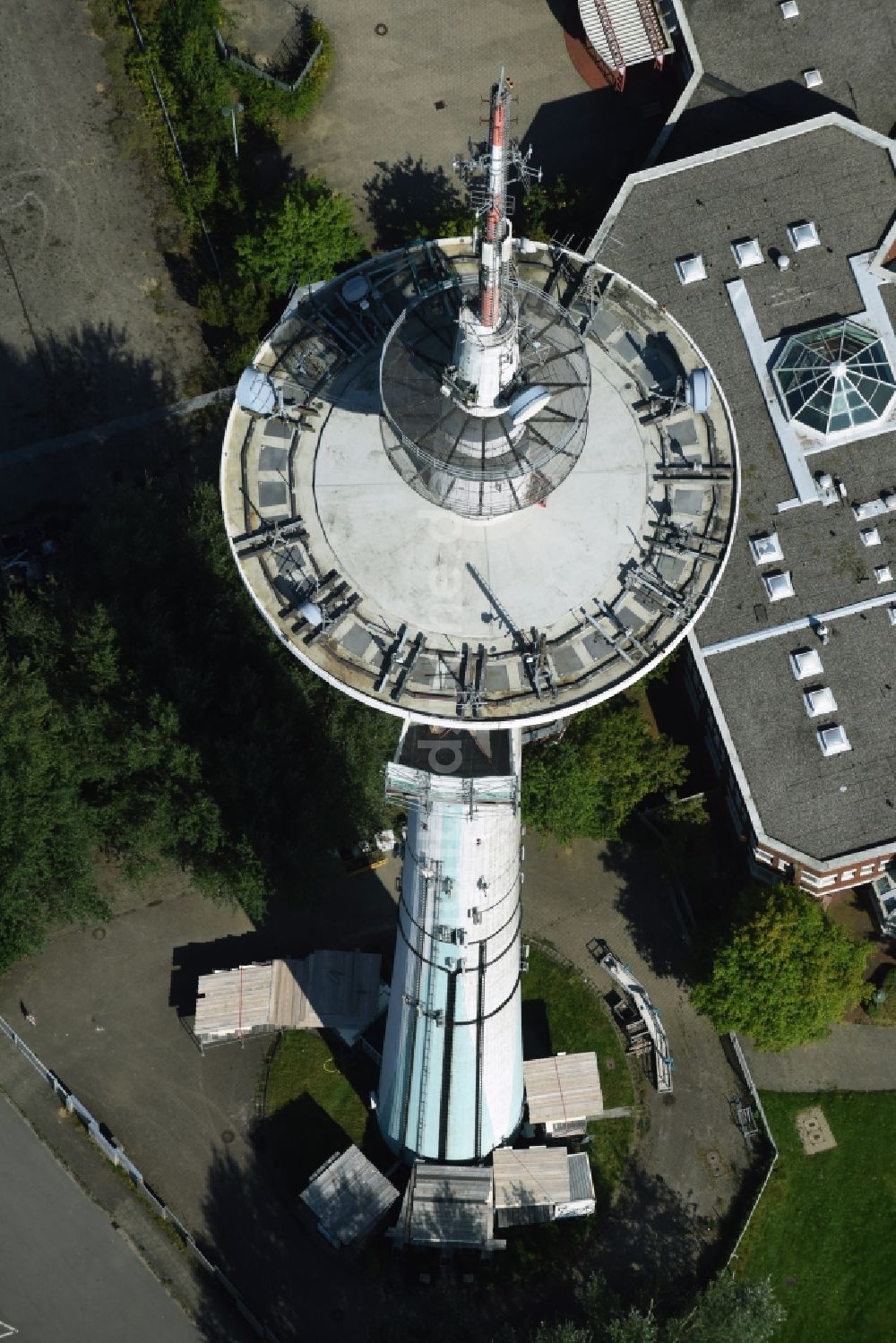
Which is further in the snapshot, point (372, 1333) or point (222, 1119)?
point (222, 1119)

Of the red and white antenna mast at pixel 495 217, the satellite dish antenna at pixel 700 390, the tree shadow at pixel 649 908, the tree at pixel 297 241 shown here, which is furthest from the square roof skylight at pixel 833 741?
the tree at pixel 297 241

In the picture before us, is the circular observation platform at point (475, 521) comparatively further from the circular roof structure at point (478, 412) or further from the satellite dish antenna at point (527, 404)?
the satellite dish antenna at point (527, 404)

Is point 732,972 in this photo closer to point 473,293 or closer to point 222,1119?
point 222,1119

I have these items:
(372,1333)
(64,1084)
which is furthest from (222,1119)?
(372,1333)

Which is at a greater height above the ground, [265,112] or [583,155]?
[265,112]

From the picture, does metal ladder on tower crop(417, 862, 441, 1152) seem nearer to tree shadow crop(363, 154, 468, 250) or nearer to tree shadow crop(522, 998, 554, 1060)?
tree shadow crop(522, 998, 554, 1060)

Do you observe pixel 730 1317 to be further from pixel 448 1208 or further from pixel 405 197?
pixel 405 197
